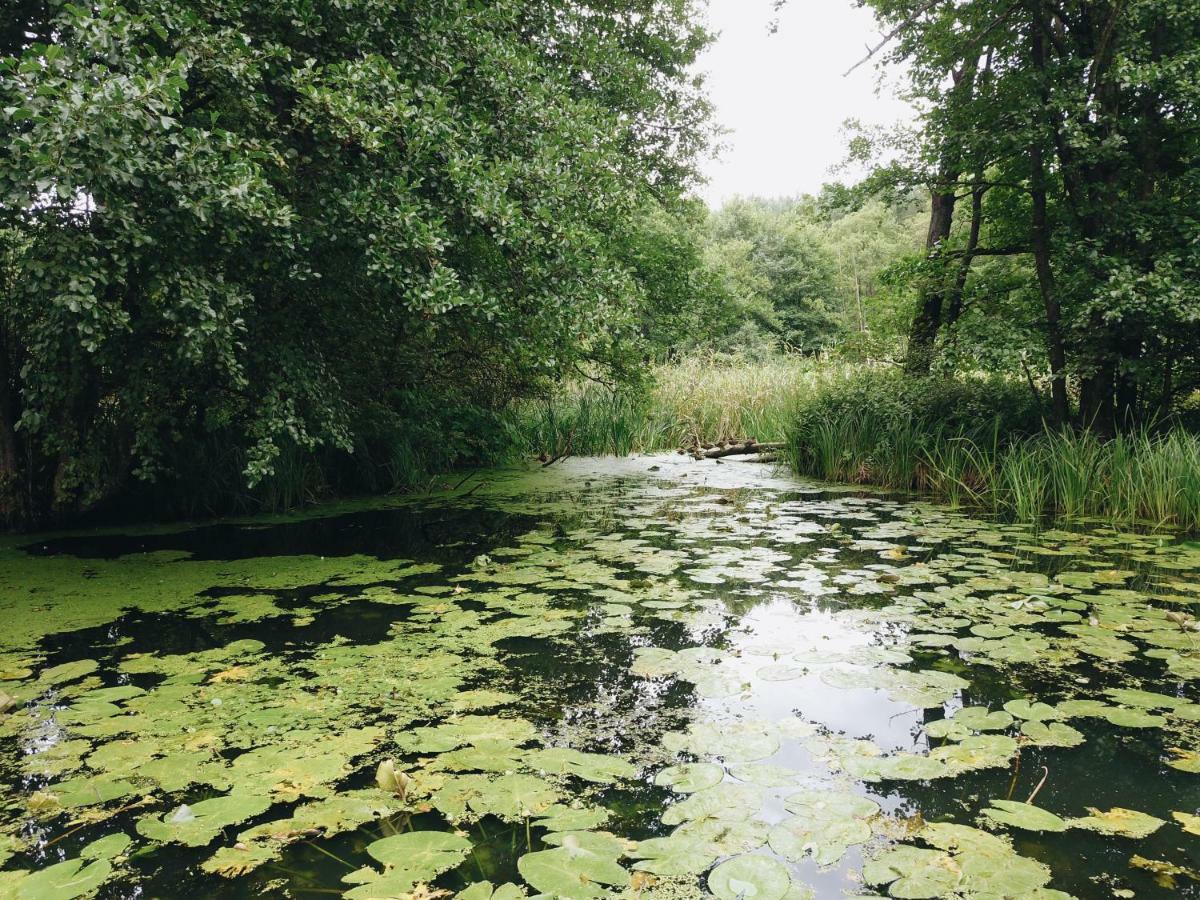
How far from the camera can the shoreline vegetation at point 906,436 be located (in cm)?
579

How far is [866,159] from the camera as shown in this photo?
8.79m

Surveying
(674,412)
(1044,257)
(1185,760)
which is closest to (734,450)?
(674,412)

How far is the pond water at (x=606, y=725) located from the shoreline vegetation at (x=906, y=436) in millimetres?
1368

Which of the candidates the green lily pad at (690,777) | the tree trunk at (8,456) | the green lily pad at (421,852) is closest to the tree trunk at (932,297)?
the green lily pad at (690,777)

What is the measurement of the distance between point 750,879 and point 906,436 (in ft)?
22.4

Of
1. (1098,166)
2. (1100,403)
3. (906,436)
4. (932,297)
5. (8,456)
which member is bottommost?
(906,436)

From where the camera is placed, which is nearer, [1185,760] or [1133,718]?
[1185,760]

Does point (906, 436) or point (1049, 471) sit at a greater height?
point (906, 436)

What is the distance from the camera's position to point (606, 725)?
238cm

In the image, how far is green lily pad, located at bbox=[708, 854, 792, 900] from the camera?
1.56 metres

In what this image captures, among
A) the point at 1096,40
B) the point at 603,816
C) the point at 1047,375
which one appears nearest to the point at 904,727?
the point at 603,816

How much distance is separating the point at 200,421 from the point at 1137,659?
262 inches

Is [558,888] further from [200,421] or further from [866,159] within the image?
[866,159]

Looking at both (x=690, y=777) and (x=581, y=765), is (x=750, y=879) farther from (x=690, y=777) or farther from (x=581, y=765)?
(x=581, y=765)
